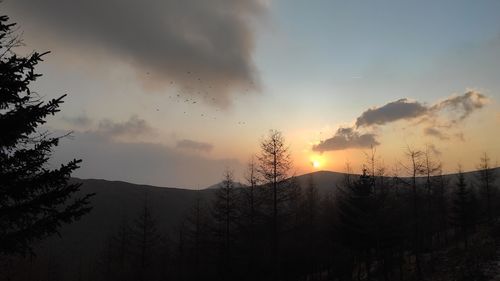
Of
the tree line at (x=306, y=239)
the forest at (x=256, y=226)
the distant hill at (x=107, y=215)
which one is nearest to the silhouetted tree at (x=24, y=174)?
the forest at (x=256, y=226)

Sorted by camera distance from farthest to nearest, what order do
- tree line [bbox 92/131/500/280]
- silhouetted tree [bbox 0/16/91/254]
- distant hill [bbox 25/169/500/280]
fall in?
distant hill [bbox 25/169/500/280] < tree line [bbox 92/131/500/280] < silhouetted tree [bbox 0/16/91/254]

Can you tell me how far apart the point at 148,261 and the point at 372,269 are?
85.4 feet

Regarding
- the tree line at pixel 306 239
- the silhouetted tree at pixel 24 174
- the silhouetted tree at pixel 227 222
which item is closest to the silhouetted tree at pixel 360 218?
the tree line at pixel 306 239

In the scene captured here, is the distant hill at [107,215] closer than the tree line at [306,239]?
No

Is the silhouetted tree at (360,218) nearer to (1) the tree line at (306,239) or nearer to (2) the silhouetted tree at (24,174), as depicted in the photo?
(1) the tree line at (306,239)

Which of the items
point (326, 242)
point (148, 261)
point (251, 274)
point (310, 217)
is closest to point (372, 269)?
point (326, 242)

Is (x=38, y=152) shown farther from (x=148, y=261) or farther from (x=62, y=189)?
(x=148, y=261)

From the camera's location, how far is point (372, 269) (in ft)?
146

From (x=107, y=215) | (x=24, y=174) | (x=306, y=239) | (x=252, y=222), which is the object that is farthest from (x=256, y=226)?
(x=107, y=215)

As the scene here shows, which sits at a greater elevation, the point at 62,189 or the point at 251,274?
the point at 62,189

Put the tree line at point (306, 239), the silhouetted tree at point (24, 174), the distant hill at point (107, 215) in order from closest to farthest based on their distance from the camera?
the silhouetted tree at point (24, 174) → the tree line at point (306, 239) → the distant hill at point (107, 215)

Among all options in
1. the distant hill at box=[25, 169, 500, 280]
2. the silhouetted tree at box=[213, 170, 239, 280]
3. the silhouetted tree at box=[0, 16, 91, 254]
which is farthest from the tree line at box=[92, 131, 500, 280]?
the distant hill at box=[25, 169, 500, 280]

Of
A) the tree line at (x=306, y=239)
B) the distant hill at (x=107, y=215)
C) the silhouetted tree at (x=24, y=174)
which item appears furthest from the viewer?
the distant hill at (x=107, y=215)

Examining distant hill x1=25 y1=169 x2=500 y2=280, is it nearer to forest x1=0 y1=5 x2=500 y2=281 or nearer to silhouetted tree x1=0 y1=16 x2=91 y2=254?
forest x1=0 y1=5 x2=500 y2=281
